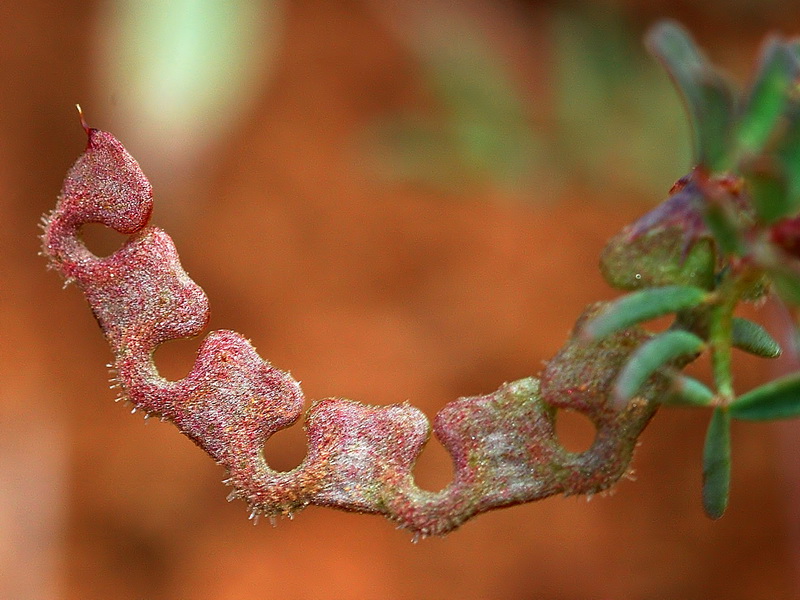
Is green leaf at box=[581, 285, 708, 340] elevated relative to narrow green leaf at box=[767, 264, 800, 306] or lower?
elevated

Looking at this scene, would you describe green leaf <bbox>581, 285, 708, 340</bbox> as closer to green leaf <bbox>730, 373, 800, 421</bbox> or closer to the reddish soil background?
green leaf <bbox>730, 373, 800, 421</bbox>

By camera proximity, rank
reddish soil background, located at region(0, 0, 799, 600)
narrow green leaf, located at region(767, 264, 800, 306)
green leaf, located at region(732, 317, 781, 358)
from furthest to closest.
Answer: reddish soil background, located at region(0, 0, 799, 600) → green leaf, located at region(732, 317, 781, 358) → narrow green leaf, located at region(767, 264, 800, 306)

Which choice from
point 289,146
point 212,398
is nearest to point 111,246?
point 289,146

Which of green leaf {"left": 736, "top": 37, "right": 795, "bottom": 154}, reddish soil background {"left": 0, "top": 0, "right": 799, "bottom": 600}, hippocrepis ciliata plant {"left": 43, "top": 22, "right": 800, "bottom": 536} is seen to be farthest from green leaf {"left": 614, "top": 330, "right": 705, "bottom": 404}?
reddish soil background {"left": 0, "top": 0, "right": 799, "bottom": 600}

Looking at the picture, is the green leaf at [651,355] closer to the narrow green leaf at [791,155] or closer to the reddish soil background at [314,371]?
the narrow green leaf at [791,155]

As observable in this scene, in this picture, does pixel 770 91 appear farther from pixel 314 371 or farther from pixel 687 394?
pixel 314 371

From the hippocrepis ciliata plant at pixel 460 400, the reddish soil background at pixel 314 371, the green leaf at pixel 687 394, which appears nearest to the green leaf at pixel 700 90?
the hippocrepis ciliata plant at pixel 460 400

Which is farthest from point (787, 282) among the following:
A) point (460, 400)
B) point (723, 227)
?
point (460, 400)

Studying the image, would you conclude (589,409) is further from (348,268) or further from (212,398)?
(348,268)
